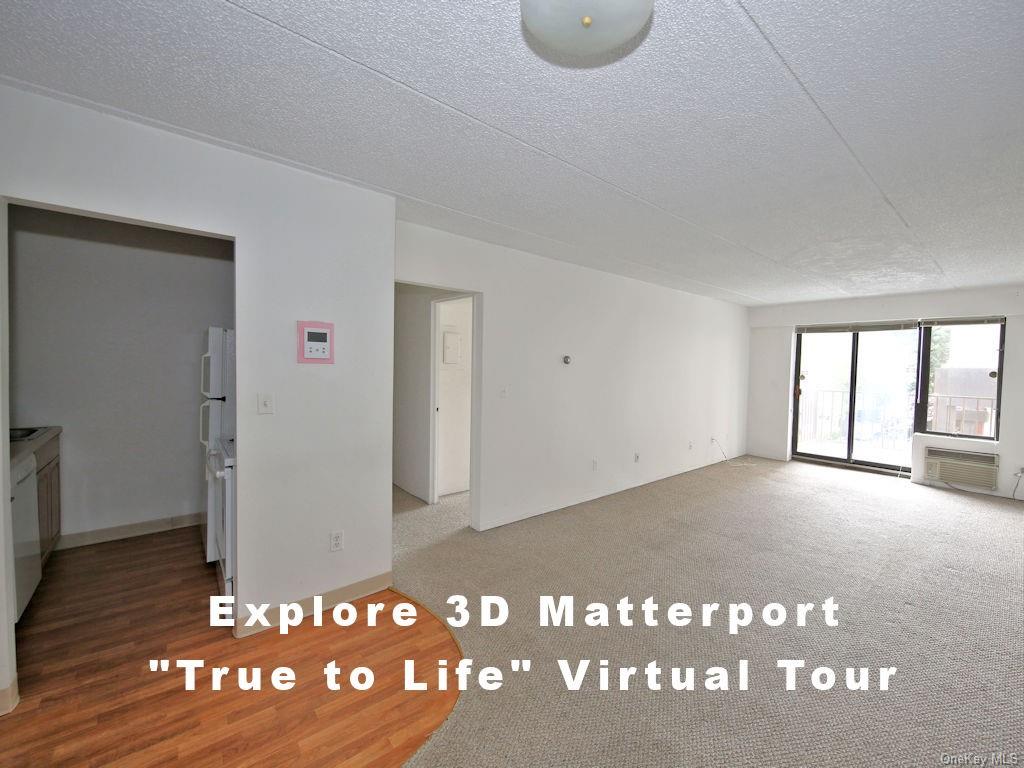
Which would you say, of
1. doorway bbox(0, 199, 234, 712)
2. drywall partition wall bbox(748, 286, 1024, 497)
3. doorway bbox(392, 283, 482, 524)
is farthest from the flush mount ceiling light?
drywall partition wall bbox(748, 286, 1024, 497)

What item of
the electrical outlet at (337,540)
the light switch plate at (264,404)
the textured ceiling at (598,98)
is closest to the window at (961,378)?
the textured ceiling at (598,98)

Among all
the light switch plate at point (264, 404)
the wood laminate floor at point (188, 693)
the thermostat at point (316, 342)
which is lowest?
the wood laminate floor at point (188, 693)

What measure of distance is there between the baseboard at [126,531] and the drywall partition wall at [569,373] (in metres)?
2.45

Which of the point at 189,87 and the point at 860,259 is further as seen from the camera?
the point at 860,259

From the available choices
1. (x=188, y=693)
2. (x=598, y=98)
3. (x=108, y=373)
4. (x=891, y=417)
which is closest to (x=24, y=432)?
(x=108, y=373)

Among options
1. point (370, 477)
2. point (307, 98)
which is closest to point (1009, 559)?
point (370, 477)

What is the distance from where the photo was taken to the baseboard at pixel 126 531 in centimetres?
346

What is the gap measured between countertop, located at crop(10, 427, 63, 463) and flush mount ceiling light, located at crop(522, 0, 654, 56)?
3.03 m

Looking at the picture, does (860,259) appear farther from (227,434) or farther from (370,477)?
(227,434)

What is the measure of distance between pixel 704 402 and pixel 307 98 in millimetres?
6168

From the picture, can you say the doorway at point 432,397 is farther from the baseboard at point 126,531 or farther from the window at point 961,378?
the window at point 961,378

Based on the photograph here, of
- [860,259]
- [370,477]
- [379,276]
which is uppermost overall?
[860,259]

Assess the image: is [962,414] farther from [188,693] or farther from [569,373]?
[188,693]

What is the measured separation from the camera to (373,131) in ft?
6.72
